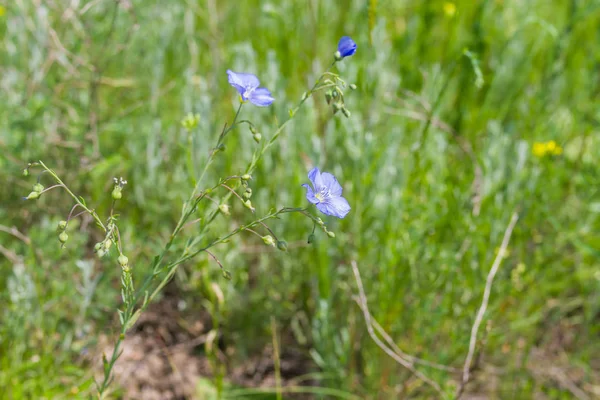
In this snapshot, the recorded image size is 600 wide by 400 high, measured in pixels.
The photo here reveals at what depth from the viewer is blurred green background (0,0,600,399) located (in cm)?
241

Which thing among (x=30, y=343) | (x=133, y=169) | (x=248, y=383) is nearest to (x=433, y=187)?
(x=248, y=383)

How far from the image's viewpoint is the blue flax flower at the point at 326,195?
1.42m

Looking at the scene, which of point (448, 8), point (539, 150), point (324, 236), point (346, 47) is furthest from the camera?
point (448, 8)

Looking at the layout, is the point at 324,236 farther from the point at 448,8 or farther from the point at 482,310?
the point at 448,8

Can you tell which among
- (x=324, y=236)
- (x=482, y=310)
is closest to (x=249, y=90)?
(x=324, y=236)

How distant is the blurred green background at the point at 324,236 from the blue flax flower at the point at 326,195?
79 cm

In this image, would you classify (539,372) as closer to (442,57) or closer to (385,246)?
(385,246)

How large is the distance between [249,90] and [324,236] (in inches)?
41.7

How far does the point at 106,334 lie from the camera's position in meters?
2.69

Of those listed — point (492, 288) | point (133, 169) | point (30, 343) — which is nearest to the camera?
point (30, 343)

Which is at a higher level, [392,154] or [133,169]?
[392,154]

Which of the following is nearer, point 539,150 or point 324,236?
point 324,236

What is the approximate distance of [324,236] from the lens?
2.46 metres

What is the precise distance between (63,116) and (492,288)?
2.20 m
